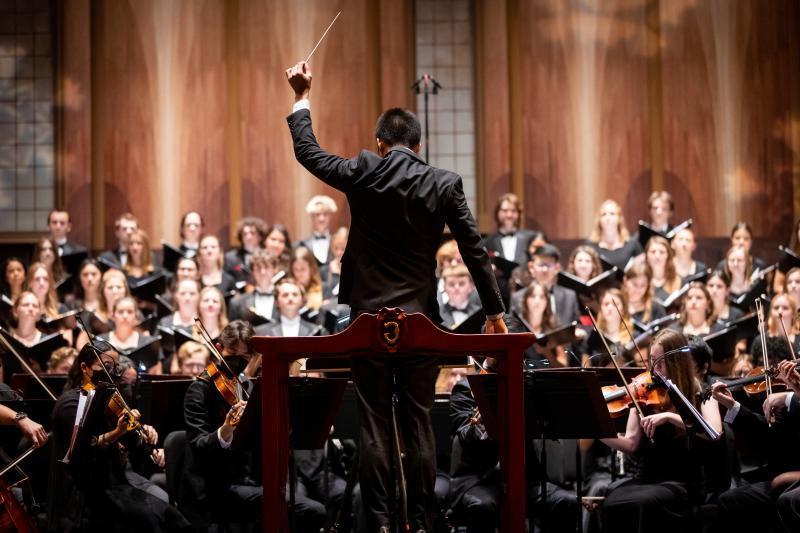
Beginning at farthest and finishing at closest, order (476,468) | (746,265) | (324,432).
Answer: (746,265)
(476,468)
(324,432)

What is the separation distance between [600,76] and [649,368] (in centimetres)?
584

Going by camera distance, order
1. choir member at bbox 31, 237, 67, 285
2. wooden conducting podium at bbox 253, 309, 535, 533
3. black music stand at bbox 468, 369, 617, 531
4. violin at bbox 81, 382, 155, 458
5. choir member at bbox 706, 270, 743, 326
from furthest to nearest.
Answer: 1. choir member at bbox 31, 237, 67, 285
2. choir member at bbox 706, 270, 743, 326
3. violin at bbox 81, 382, 155, 458
4. black music stand at bbox 468, 369, 617, 531
5. wooden conducting podium at bbox 253, 309, 535, 533

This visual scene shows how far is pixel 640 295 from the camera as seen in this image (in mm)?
7020

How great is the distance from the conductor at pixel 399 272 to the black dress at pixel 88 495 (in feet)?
4.65

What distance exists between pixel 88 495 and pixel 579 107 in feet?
21.3

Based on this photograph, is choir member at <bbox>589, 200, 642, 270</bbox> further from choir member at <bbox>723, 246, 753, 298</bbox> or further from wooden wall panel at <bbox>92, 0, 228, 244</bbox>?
wooden wall panel at <bbox>92, 0, 228, 244</bbox>

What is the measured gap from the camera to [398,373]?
3.67 meters

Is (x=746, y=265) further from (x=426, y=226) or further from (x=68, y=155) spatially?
(x=68, y=155)

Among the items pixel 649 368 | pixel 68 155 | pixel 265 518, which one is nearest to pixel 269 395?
pixel 265 518

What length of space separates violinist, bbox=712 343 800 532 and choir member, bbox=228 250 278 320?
318cm

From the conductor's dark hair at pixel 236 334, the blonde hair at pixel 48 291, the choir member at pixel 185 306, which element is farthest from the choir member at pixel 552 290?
the blonde hair at pixel 48 291

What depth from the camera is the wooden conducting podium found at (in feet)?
11.4

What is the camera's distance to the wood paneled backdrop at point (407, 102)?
32.4ft

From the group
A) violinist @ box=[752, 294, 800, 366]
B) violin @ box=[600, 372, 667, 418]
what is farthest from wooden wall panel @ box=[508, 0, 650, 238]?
violin @ box=[600, 372, 667, 418]
